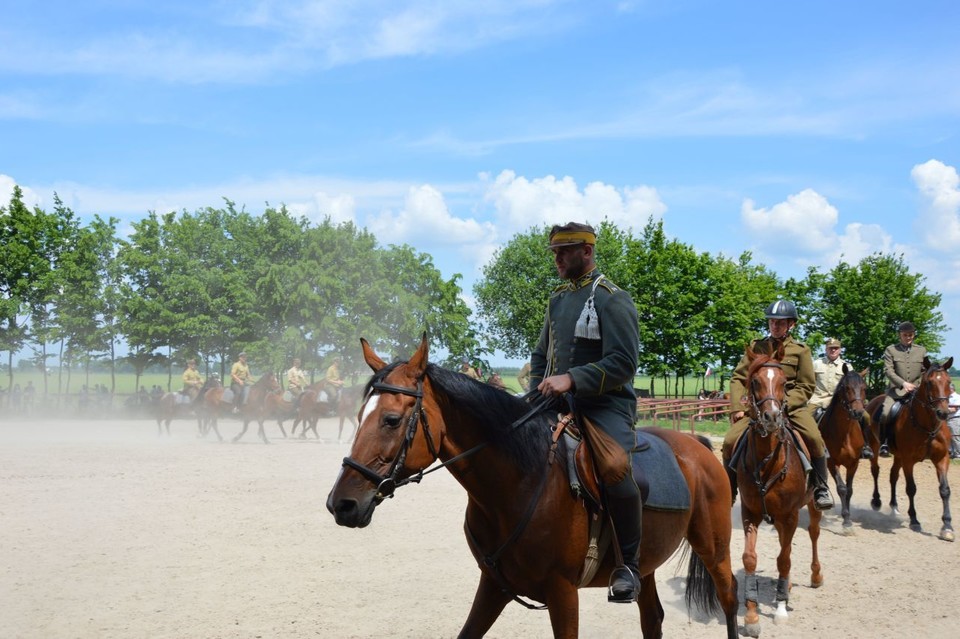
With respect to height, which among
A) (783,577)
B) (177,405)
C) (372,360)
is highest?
(372,360)

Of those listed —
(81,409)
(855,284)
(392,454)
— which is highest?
(855,284)

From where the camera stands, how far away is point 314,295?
4644 centimetres

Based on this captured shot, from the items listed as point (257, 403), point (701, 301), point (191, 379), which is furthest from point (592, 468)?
point (701, 301)

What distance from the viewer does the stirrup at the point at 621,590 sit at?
4.52 m

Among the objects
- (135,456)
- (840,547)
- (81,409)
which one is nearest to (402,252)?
(81,409)

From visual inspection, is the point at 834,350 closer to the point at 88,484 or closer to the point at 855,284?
→ the point at 88,484

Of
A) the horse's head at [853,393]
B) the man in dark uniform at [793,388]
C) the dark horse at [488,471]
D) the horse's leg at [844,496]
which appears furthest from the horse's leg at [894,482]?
the dark horse at [488,471]

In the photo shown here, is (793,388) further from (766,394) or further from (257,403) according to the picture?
(257,403)

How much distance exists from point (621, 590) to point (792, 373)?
5.10 metres

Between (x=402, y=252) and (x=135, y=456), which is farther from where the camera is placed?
(x=402, y=252)

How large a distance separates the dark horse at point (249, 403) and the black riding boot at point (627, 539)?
69.5ft

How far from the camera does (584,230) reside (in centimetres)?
477

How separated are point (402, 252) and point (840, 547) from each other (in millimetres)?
45476

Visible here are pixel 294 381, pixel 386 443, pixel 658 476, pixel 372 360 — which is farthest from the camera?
pixel 294 381
